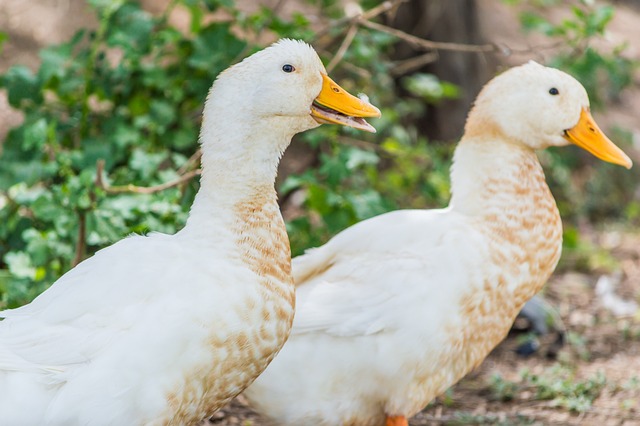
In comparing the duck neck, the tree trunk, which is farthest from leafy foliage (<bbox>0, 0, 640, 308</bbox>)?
the tree trunk

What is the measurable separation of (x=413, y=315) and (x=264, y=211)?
75 centimetres

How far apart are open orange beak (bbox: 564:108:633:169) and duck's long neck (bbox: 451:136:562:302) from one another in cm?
19

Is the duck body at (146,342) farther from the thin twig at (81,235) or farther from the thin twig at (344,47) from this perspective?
the thin twig at (344,47)

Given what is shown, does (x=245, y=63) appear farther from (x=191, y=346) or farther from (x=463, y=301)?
(x=463, y=301)


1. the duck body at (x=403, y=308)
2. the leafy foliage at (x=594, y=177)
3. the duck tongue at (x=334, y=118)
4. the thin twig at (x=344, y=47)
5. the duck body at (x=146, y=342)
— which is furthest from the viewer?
the leafy foliage at (x=594, y=177)

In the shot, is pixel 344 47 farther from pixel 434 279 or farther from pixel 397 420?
pixel 397 420

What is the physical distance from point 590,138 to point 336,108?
1.31 meters

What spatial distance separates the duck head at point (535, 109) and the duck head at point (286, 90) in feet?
2.94

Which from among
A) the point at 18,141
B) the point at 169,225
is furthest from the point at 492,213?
the point at 18,141

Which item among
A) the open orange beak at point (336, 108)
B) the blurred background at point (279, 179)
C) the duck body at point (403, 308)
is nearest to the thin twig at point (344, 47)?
the blurred background at point (279, 179)

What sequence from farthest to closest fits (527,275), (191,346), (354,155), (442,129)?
(442,129), (354,155), (527,275), (191,346)

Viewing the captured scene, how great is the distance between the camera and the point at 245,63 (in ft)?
9.27

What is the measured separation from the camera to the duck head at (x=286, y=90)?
2762mm

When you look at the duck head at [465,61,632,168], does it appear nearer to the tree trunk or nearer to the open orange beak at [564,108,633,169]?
the open orange beak at [564,108,633,169]
